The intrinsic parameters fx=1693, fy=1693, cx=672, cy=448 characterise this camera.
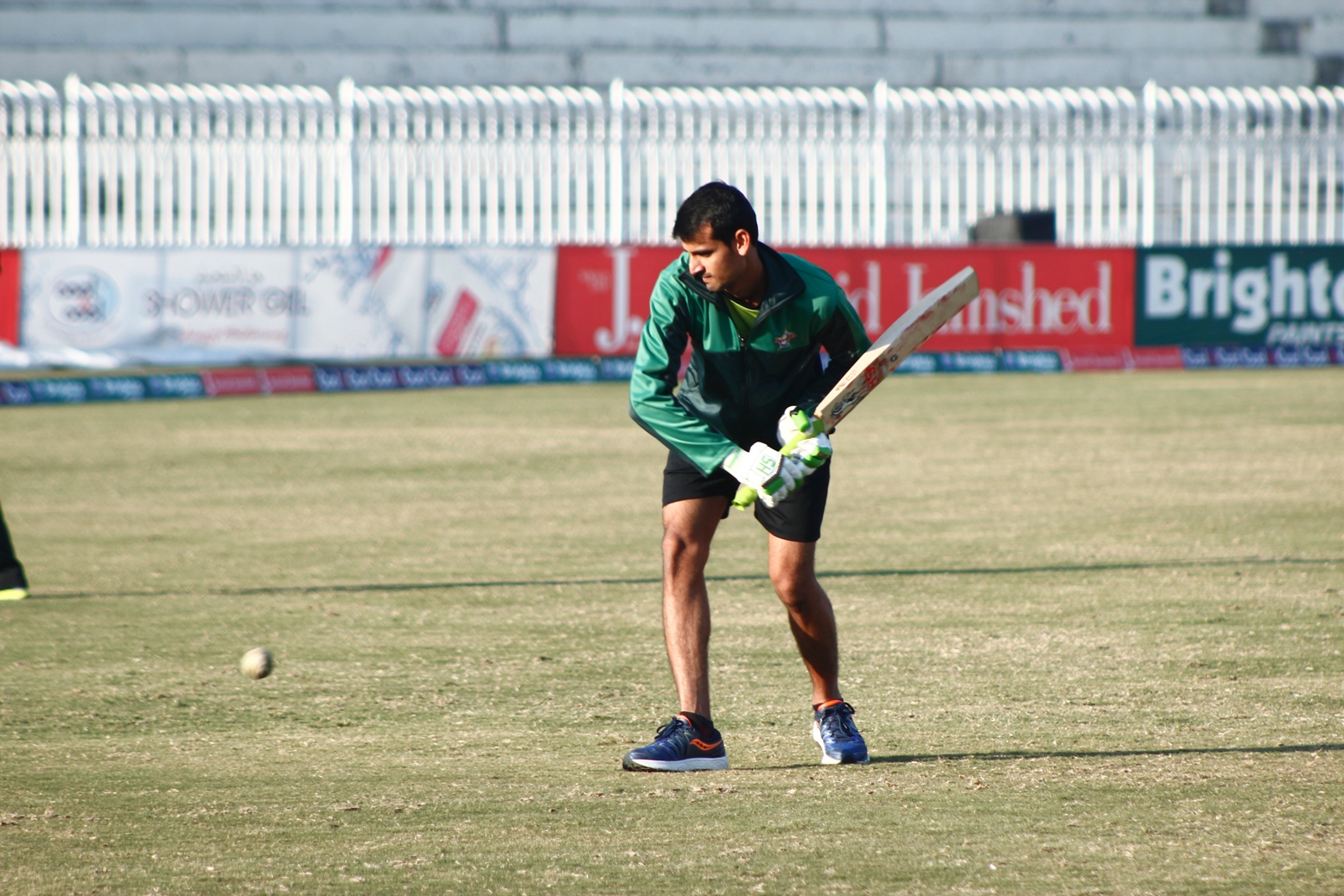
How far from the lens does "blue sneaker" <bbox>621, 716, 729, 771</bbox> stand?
4.62 meters

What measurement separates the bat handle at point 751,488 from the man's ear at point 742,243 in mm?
499

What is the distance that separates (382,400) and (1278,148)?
1207 centimetres

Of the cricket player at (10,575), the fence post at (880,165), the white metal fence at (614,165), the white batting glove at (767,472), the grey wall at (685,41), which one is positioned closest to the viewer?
the white batting glove at (767,472)

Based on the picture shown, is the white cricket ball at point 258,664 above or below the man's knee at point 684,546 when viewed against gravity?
below

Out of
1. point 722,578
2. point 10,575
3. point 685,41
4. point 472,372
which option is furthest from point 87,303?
point 722,578

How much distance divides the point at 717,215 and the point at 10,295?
625 inches

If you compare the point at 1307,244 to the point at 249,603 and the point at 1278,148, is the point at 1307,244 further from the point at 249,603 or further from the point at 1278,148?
the point at 249,603

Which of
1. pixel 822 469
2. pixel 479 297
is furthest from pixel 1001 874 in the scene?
pixel 479 297

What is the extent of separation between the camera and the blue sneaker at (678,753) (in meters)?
4.62

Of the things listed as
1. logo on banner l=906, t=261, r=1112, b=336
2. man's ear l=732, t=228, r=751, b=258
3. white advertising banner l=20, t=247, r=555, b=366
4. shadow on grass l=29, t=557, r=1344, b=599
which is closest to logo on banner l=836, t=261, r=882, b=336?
logo on banner l=906, t=261, r=1112, b=336

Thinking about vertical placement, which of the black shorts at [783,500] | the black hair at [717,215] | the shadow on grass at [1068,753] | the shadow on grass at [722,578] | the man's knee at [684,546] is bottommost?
the shadow on grass at [722,578]

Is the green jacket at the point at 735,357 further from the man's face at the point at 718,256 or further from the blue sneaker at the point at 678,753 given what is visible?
the blue sneaker at the point at 678,753

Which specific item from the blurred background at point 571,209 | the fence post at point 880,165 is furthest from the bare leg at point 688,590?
the fence post at point 880,165

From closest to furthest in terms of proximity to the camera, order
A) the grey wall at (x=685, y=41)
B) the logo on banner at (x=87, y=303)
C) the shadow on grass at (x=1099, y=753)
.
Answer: the shadow on grass at (x=1099, y=753) → the logo on banner at (x=87, y=303) → the grey wall at (x=685, y=41)
